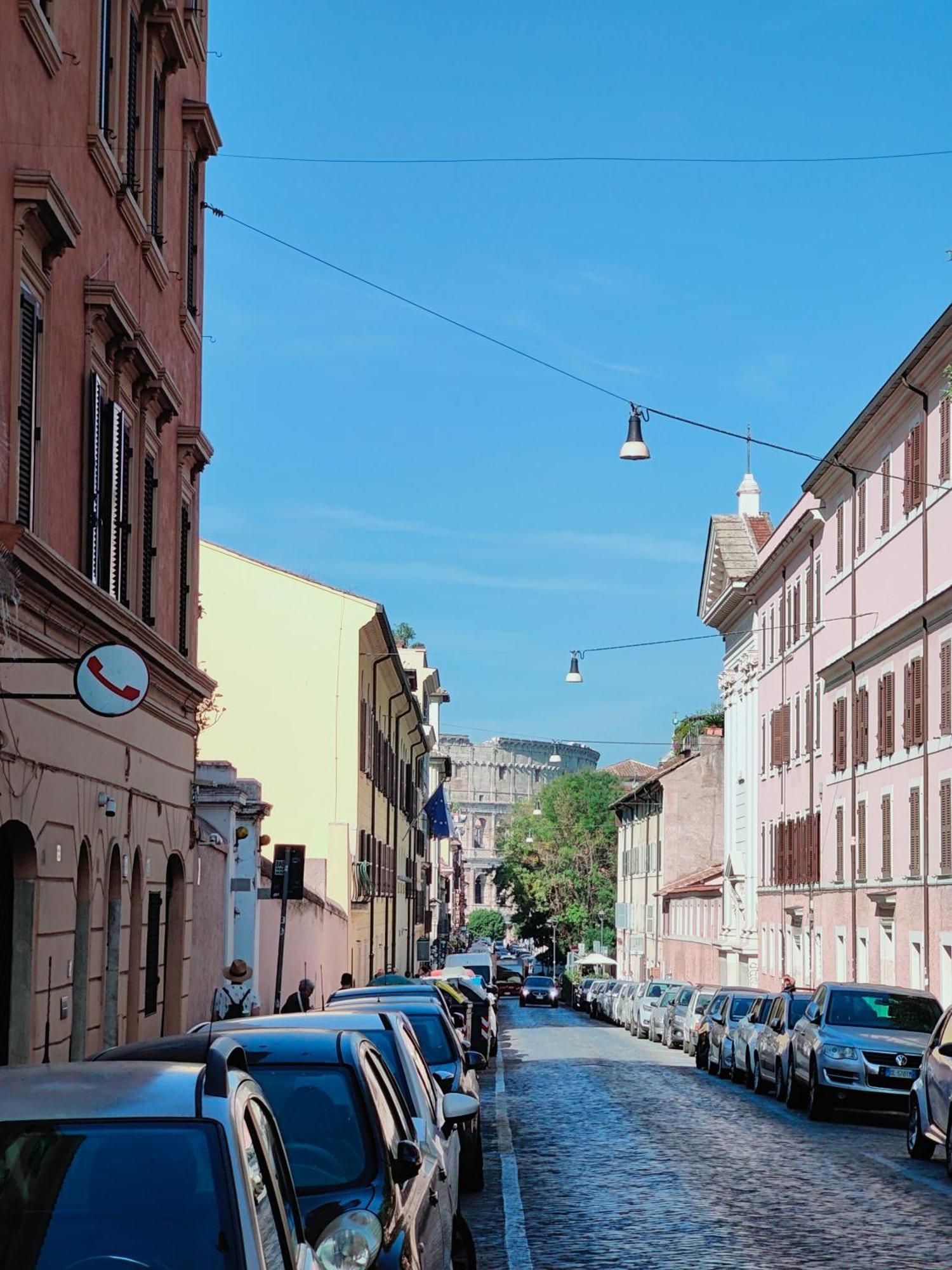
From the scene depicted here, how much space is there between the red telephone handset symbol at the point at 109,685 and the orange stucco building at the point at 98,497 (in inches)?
17.3

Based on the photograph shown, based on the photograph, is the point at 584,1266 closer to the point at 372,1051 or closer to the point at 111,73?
the point at 372,1051

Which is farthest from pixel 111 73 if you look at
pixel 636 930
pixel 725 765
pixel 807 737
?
pixel 636 930

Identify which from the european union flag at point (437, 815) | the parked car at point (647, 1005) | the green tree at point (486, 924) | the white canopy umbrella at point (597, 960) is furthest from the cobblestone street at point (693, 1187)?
the green tree at point (486, 924)

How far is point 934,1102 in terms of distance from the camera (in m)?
17.2

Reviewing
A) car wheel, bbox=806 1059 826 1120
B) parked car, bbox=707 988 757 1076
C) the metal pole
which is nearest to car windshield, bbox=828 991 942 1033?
car wheel, bbox=806 1059 826 1120

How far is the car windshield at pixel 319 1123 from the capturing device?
23.5 feet

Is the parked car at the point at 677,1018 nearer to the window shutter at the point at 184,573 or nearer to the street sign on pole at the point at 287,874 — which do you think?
the street sign on pole at the point at 287,874

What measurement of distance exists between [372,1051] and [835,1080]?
51.6 ft

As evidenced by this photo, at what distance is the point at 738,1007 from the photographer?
114ft

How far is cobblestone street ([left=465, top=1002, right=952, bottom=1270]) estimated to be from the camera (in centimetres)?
1205

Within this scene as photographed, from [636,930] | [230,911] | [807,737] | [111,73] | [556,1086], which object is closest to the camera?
[111,73]

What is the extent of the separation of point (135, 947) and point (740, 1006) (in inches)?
695

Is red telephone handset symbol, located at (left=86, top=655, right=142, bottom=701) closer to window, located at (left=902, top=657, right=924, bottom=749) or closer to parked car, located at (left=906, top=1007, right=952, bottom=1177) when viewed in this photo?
parked car, located at (left=906, top=1007, right=952, bottom=1177)

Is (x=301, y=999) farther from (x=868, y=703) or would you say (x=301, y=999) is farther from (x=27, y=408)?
(x=868, y=703)
